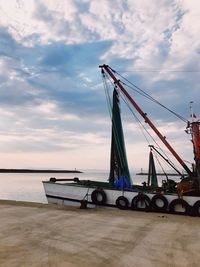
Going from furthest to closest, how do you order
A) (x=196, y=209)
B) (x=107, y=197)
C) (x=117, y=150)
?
1. (x=117, y=150)
2. (x=107, y=197)
3. (x=196, y=209)

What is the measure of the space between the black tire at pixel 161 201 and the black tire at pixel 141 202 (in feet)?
1.10

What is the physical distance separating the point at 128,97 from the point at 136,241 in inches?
696

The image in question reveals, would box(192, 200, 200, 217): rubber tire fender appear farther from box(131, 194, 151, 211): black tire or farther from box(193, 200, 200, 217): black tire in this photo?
box(131, 194, 151, 211): black tire

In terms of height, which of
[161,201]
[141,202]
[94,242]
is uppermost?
[161,201]

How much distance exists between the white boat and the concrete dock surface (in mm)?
5146

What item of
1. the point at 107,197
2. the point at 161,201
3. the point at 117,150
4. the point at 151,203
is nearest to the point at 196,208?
the point at 161,201

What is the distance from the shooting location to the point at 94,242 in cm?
1013

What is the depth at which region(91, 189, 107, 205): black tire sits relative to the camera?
22250 mm

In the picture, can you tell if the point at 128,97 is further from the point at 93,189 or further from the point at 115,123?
the point at 93,189

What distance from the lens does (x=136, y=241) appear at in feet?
34.6

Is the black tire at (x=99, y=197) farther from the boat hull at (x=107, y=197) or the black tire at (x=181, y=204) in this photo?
the black tire at (x=181, y=204)

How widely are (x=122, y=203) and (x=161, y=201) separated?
9.04 ft

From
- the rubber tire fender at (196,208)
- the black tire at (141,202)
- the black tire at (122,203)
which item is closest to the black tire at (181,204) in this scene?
the rubber tire fender at (196,208)

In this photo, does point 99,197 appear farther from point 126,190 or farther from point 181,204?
point 181,204
